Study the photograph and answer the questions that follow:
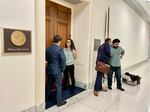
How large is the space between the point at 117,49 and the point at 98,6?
130 cm

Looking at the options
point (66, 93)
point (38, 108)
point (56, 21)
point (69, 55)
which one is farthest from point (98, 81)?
point (56, 21)

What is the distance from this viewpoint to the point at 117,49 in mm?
A: 3846

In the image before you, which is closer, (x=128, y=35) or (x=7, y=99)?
(x=7, y=99)

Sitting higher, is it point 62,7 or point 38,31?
point 62,7

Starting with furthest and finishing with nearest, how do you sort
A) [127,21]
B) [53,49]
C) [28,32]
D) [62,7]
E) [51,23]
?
1. [127,21]
2. [62,7]
3. [51,23]
4. [53,49]
5. [28,32]

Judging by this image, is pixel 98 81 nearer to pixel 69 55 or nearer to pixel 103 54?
pixel 103 54

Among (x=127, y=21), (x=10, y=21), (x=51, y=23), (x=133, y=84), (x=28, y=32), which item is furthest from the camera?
(x=127, y=21)

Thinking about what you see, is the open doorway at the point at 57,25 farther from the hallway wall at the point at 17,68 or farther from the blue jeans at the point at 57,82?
the hallway wall at the point at 17,68

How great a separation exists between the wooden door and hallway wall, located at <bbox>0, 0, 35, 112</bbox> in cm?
93

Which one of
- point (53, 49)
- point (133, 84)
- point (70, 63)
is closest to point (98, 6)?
point (70, 63)

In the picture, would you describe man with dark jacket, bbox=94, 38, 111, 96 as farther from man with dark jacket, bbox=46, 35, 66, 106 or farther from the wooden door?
man with dark jacket, bbox=46, 35, 66, 106

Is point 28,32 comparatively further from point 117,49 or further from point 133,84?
point 133,84

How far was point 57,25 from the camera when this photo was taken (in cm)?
346

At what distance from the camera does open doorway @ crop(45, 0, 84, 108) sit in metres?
3.17
